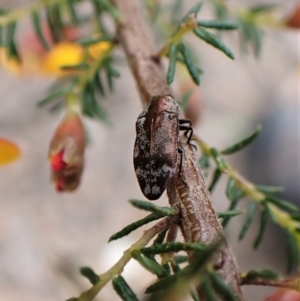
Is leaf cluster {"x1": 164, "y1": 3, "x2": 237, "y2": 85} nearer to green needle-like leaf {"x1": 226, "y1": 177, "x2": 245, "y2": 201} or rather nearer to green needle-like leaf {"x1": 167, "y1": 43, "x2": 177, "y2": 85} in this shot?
green needle-like leaf {"x1": 167, "y1": 43, "x2": 177, "y2": 85}

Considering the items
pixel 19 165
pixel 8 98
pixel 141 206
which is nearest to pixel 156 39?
pixel 141 206

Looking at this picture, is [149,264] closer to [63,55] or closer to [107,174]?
[63,55]

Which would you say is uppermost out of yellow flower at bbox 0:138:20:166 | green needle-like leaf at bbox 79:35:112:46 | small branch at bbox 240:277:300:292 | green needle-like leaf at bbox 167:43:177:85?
green needle-like leaf at bbox 79:35:112:46

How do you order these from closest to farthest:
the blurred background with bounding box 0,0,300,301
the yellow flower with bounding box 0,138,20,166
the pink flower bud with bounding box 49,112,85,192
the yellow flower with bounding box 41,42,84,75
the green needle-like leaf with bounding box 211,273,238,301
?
the green needle-like leaf with bounding box 211,273,238,301
the yellow flower with bounding box 0,138,20,166
the pink flower bud with bounding box 49,112,85,192
the yellow flower with bounding box 41,42,84,75
the blurred background with bounding box 0,0,300,301

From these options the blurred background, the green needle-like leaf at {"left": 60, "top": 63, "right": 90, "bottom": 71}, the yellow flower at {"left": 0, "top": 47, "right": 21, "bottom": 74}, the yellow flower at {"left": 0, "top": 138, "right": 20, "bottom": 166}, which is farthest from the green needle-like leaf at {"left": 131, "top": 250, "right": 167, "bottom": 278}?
the blurred background

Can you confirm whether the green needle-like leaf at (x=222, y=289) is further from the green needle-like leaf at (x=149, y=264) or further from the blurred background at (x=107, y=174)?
the blurred background at (x=107, y=174)

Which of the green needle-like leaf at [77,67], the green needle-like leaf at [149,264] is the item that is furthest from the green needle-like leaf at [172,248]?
the green needle-like leaf at [77,67]
